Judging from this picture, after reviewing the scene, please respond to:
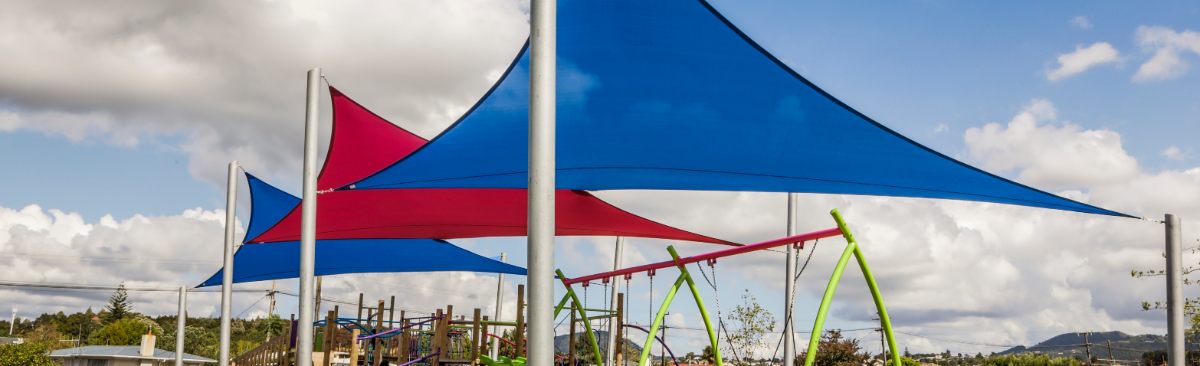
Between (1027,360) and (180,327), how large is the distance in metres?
29.6

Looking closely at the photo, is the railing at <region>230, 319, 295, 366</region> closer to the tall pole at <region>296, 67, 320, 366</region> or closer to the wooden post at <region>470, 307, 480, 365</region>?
the wooden post at <region>470, 307, 480, 365</region>

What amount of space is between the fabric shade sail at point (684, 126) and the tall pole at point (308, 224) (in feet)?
1.32

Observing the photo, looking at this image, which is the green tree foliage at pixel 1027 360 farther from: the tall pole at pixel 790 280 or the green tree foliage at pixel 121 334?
the green tree foliage at pixel 121 334

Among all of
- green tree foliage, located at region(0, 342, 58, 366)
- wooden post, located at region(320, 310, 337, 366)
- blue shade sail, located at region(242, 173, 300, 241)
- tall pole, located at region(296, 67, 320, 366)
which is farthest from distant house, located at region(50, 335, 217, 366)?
tall pole, located at region(296, 67, 320, 366)

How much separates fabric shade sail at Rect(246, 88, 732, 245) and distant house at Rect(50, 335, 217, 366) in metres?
31.9

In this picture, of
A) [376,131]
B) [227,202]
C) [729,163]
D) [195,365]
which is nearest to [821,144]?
[729,163]

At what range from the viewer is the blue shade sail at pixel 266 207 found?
1086 cm

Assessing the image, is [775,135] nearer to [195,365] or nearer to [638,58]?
[638,58]

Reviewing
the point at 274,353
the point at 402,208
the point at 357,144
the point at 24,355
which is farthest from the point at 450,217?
the point at 24,355

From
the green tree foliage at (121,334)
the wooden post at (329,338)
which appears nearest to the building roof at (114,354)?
the green tree foliage at (121,334)

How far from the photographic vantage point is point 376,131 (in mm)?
9766

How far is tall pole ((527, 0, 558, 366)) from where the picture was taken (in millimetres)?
3361

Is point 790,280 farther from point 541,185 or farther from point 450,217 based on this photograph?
point 541,185

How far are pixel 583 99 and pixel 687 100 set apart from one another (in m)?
0.67
